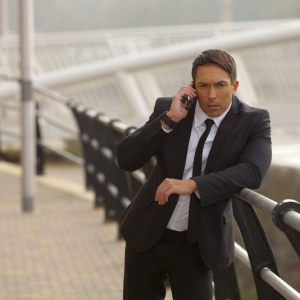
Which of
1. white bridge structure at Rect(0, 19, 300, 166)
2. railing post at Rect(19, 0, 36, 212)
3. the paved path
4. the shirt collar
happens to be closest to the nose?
the shirt collar

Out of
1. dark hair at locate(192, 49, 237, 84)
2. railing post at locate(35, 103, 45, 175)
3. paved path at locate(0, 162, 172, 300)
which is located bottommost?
railing post at locate(35, 103, 45, 175)

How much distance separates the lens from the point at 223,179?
3.79 meters

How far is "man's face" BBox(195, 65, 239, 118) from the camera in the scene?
146 inches

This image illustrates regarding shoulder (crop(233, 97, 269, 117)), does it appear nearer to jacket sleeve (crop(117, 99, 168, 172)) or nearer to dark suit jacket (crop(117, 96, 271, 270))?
dark suit jacket (crop(117, 96, 271, 270))

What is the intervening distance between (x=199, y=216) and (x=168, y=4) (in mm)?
95945

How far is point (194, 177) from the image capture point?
3.80 meters

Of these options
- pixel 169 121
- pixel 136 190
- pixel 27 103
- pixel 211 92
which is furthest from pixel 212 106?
pixel 27 103

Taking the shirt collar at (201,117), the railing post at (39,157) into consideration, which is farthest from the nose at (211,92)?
the railing post at (39,157)

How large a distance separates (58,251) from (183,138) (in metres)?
4.73

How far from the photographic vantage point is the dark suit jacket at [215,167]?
380 centimetres

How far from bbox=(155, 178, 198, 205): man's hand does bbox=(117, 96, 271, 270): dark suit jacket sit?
3cm

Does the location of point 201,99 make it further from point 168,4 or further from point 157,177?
point 168,4

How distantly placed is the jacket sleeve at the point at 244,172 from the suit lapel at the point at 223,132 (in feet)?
0.21

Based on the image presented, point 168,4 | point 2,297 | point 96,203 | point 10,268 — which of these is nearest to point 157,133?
point 2,297
